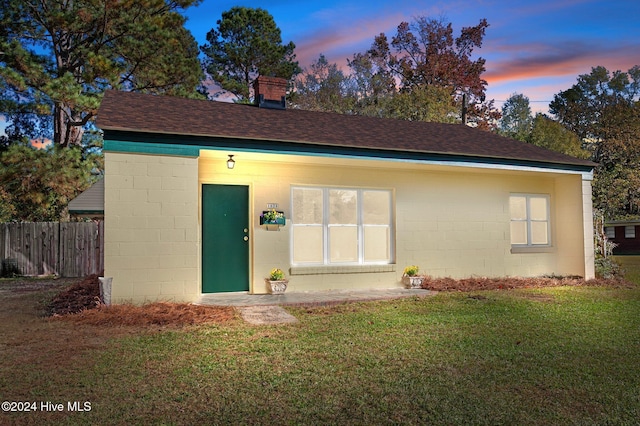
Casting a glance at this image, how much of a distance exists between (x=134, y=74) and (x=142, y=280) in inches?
548

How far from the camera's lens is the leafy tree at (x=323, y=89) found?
29078mm

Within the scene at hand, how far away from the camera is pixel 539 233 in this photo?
500 inches

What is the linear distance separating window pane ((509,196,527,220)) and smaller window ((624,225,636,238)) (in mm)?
23000

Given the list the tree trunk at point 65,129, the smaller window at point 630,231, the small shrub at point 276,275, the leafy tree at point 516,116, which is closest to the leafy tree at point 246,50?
the tree trunk at point 65,129

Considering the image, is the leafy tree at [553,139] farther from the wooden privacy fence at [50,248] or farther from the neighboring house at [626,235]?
the wooden privacy fence at [50,248]

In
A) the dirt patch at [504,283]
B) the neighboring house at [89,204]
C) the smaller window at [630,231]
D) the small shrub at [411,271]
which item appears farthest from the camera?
the smaller window at [630,231]

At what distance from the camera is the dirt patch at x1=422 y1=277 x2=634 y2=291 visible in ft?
34.6

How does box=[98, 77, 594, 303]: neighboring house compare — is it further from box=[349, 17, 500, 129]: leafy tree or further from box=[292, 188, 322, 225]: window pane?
box=[349, 17, 500, 129]: leafy tree

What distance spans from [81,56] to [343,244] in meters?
12.9

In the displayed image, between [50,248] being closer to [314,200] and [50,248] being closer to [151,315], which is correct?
[314,200]

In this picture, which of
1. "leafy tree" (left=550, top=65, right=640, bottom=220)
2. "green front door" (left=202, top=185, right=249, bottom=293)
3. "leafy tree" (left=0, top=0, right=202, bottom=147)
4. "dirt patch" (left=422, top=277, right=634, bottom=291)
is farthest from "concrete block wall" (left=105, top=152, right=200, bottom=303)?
"leafy tree" (left=550, top=65, right=640, bottom=220)

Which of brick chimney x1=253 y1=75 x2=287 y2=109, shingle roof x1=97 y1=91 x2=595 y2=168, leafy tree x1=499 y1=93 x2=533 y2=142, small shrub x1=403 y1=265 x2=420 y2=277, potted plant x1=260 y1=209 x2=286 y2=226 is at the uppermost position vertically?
leafy tree x1=499 y1=93 x2=533 y2=142

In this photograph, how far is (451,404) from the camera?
3.82m

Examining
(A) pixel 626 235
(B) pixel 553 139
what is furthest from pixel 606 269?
(A) pixel 626 235
